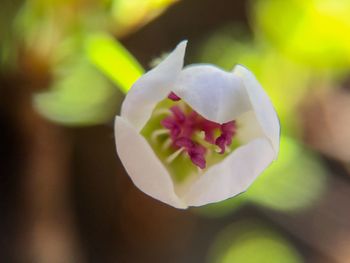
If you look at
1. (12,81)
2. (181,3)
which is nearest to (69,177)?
(12,81)

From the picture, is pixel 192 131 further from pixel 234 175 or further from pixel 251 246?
pixel 251 246

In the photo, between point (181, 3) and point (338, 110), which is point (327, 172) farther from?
point (181, 3)

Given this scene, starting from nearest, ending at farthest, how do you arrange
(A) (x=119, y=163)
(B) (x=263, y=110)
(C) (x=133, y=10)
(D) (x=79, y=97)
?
(B) (x=263, y=110) → (C) (x=133, y=10) → (D) (x=79, y=97) → (A) (x=119, y=163)

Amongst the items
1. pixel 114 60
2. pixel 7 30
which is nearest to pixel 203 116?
pixel 114 60

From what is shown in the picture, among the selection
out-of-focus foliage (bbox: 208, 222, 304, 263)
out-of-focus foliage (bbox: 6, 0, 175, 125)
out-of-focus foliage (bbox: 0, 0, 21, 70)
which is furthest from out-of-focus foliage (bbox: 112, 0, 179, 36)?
out-of-focus foliage (bbox: 208, 222, 304, 263)

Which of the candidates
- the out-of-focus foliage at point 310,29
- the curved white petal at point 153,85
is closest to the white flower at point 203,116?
the curved white petal at point 153,85
